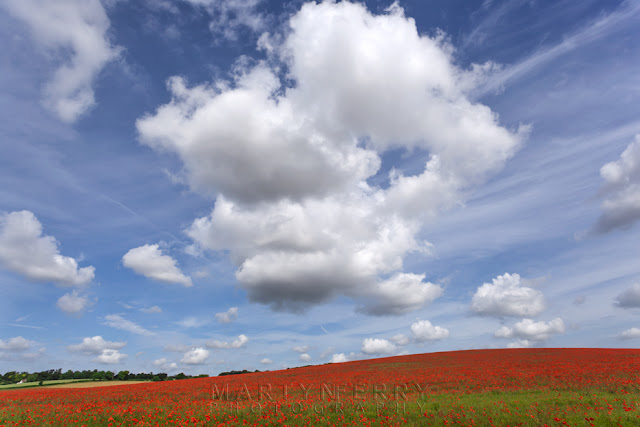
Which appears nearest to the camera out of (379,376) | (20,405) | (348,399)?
(348,399)

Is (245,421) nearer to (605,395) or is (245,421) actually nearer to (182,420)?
(182,420)

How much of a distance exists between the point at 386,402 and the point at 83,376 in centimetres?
7753

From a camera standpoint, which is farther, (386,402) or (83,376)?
(83,376)

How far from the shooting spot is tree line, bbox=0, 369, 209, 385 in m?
61.7

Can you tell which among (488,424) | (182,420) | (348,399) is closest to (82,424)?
(182,420)

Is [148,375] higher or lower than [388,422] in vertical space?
higher

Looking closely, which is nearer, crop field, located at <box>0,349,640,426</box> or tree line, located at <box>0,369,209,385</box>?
crop field, located at <box>0,349,640,426</box>

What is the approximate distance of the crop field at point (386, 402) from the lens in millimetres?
16094

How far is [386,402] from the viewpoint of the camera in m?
20.0

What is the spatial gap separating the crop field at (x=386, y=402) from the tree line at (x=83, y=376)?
37.3m

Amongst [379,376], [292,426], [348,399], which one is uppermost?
[379,376]

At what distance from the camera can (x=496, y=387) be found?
76.2 ft

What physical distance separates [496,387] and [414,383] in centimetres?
574

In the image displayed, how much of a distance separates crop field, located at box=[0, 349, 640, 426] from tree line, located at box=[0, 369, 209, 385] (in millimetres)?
37331
